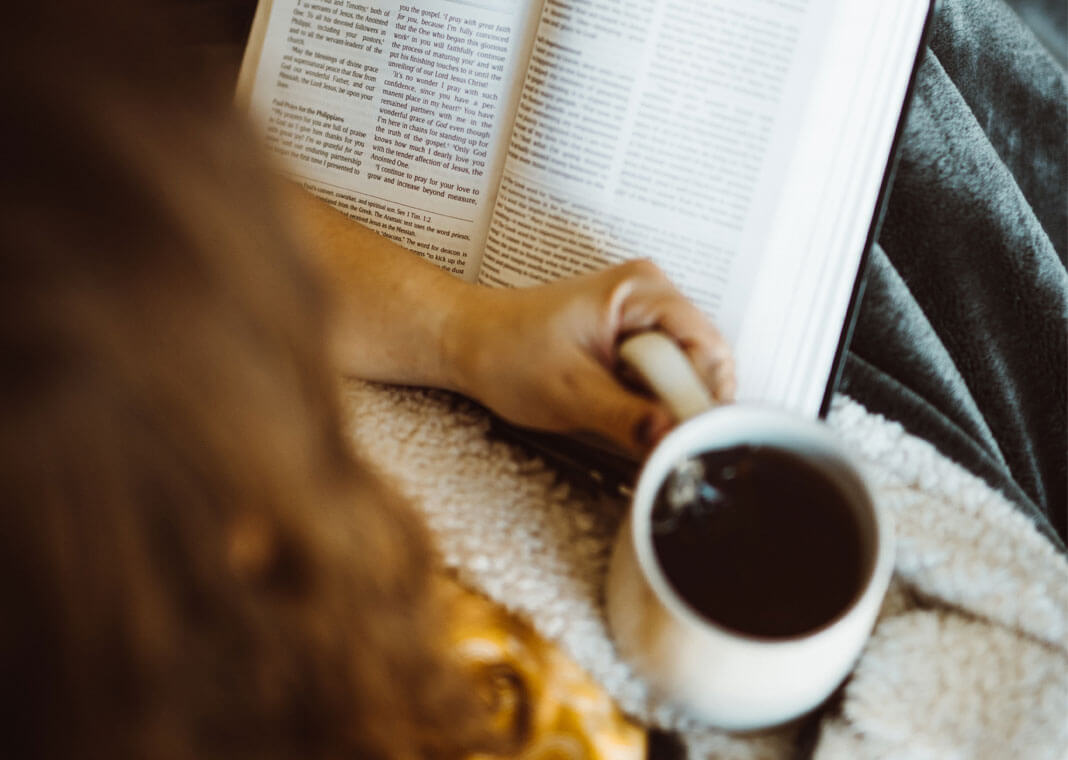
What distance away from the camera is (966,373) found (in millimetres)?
590

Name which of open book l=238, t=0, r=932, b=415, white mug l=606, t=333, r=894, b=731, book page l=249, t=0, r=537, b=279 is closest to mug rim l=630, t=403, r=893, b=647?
white mug l=606, t=333, r=894, b=731

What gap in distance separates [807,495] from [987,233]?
1.16ft

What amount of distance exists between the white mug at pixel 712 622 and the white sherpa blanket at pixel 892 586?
0.13ft

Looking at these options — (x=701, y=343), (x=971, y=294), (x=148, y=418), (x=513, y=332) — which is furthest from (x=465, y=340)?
(x=971, y=294)

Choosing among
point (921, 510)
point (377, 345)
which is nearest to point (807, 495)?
point (921, 510)

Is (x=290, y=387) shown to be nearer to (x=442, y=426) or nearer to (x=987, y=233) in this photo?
(x=442, y=426)

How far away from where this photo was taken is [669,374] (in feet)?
1.13

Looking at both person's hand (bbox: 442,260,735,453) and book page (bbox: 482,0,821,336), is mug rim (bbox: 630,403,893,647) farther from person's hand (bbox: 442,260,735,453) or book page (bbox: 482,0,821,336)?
book page (bbox: 482,0,821,336)

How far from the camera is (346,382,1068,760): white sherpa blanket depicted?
400 millimetres

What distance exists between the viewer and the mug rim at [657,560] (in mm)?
312

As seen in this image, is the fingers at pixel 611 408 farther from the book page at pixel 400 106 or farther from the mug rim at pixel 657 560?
the book page at pixel 400 106

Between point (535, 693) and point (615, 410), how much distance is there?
15 centimetres

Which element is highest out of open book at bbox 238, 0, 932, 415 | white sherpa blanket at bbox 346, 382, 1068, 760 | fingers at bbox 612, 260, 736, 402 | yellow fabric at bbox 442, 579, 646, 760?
open book at bbox 238, 0, 932, 415

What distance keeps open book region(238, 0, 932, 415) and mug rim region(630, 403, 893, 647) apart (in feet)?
0.35
